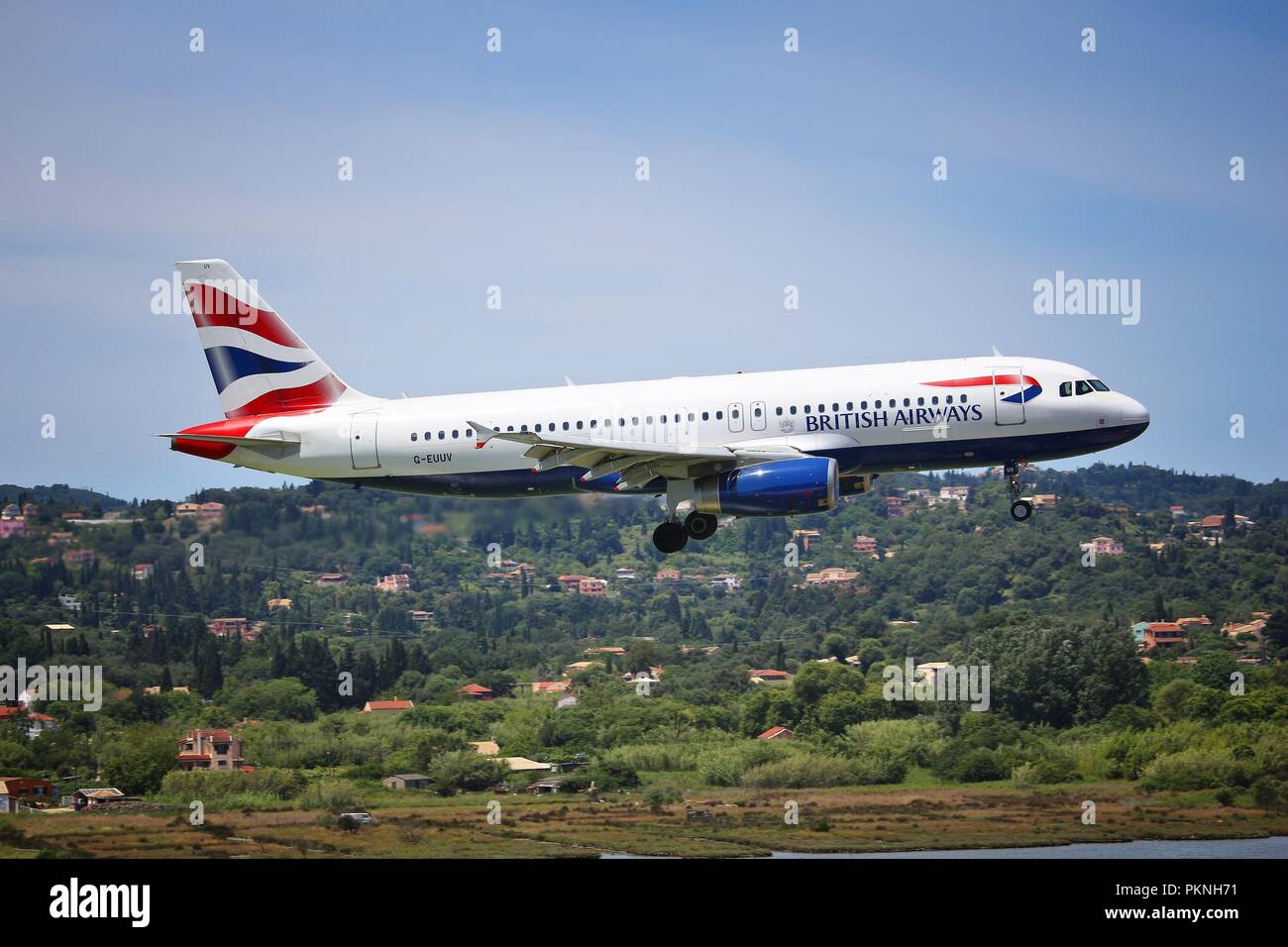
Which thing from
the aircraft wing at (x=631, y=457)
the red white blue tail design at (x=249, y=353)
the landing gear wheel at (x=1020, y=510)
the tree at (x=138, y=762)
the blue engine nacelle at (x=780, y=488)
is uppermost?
the red white blue tail design at (x=249, y=353)

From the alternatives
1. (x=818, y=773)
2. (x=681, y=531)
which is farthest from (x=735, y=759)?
(x=681, y=531)

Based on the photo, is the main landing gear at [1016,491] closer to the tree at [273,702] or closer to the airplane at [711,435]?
the airplane at [711,435]

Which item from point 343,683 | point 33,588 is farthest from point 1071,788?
point 33,588

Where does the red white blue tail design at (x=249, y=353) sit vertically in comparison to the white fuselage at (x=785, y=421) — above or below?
above

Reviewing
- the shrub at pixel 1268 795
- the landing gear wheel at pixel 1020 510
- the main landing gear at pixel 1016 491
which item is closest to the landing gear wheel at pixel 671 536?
the main landing gear at pixel 1016 491

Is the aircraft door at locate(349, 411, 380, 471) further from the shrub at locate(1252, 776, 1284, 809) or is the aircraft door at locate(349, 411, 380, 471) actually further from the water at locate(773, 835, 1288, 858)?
the shrub at locate(1252, 776, 1284, 809)
